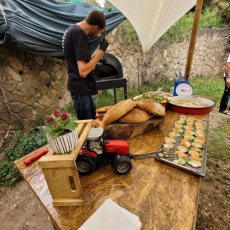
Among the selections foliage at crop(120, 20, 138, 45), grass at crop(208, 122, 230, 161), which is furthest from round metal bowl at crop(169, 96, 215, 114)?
foliage at crop(120, 20, 138, 45)

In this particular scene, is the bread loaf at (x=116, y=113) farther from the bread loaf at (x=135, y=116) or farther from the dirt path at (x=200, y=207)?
the dirt path at (x=200, y=207)

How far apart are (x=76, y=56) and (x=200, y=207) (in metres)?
1.87

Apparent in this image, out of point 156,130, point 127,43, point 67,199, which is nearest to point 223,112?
point 127,43

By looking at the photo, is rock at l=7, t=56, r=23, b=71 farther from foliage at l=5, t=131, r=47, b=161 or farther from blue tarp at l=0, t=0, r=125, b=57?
foliage at l=5, t=131, r=47, b=161

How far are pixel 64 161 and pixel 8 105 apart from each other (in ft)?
9.27

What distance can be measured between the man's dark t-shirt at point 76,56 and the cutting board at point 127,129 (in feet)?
2.55

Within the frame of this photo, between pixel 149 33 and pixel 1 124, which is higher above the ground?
pixel 149 33

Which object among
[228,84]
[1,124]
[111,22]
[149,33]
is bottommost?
[1,124]

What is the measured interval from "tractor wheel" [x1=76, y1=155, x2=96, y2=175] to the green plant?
162 mm

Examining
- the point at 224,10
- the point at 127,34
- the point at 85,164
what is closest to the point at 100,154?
the point at 85,164

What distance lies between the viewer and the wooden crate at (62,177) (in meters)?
0.66

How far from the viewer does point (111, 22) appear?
10.5 feet

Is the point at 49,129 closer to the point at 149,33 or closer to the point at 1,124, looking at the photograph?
the point at 149,33

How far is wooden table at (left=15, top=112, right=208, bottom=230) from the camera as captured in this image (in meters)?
0.65
